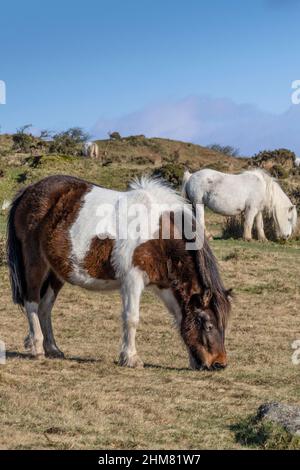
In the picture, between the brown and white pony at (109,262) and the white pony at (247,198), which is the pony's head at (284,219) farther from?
the brown and white pony at (109,262)

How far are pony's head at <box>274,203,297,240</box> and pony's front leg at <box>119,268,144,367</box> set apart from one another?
13.0 meters

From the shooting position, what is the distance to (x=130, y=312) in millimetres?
9242

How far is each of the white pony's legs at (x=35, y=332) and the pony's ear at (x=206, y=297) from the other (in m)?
2.03

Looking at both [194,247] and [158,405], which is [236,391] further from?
[194,247]

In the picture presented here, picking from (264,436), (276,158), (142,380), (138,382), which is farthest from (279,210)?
(276,158)

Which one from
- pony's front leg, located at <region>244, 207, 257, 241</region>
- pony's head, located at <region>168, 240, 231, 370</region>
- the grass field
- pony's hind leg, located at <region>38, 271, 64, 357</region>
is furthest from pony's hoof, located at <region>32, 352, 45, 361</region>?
pony's front leg, located at <region>244, 207, 257, 241</region>

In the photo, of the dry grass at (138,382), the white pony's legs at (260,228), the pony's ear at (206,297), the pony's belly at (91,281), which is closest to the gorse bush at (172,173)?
the white pony's legs at (260,228)

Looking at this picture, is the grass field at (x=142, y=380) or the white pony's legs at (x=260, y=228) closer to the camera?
the grass field at (x=142, y=380)

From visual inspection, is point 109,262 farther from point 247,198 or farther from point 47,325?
point 247,198

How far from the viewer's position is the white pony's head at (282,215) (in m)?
21.8

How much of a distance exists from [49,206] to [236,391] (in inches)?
123

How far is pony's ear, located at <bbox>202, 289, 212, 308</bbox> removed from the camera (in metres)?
8.99

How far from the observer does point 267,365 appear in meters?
10.0

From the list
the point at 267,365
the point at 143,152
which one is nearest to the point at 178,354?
the point at 267,365
